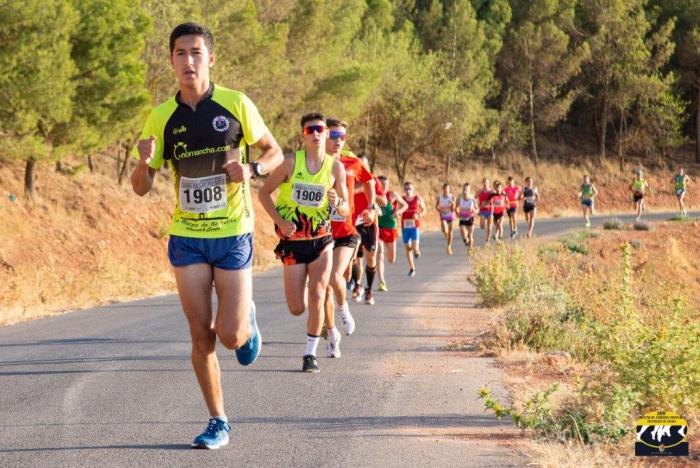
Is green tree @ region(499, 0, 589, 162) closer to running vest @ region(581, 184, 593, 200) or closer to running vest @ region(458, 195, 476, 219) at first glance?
running vest @ region(581, 184, 593, 200)

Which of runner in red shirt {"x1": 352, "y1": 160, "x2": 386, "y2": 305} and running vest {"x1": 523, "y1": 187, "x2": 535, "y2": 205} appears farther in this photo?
running vest {"x1": 523, "y1": 187, "x2": 535, "y2": 205}

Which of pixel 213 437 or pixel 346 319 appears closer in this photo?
pixel 213 437

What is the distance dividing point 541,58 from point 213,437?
5663cm

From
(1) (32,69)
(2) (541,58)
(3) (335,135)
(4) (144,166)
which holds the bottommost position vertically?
(4) (144,166)

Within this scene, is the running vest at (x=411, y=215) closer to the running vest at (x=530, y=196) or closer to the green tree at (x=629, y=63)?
the running vest at (x=530, y=196)

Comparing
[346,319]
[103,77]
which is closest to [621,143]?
[103,77]

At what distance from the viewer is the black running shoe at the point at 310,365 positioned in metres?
8.55

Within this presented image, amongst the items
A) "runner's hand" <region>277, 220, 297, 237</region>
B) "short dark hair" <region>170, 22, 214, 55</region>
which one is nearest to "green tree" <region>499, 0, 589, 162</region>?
"runner's hand" <region>277, 220, 297, 237</region>

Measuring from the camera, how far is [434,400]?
7277 millimetres

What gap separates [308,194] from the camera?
8406 mm

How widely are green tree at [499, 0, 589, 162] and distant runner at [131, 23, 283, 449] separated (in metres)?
55.5

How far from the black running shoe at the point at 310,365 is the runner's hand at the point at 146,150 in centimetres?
346

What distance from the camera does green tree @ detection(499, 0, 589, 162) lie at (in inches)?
2336

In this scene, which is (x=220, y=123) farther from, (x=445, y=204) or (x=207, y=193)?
(x=445, y=204)
